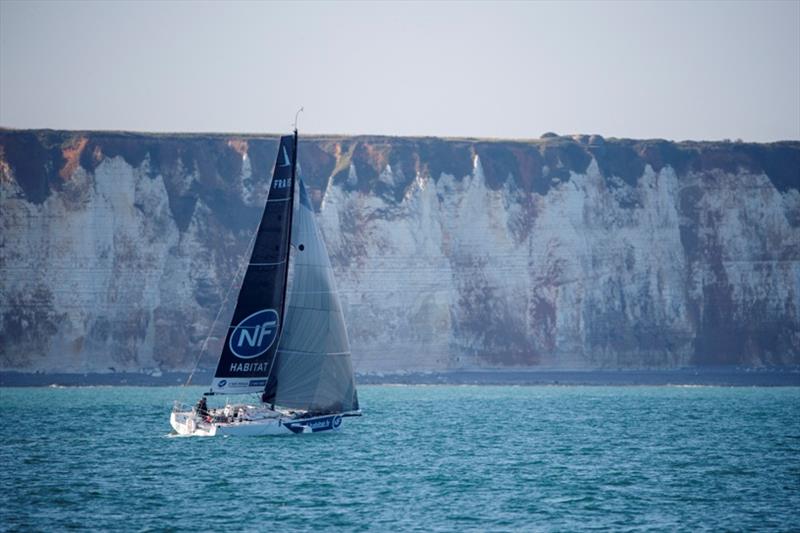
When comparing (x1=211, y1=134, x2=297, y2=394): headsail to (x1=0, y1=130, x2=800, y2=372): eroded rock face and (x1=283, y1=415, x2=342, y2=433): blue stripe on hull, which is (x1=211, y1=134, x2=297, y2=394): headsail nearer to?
(x1=283, y1=415, x2=342, y2=433): blue stripe on hull

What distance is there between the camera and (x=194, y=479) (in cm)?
3519

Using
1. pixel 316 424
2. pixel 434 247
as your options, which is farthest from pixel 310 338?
pixel 434 247

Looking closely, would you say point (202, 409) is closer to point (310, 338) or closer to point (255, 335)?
point (255, 335)

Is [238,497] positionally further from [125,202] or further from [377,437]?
[125,202]

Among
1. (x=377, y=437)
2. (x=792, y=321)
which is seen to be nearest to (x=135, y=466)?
(x=377, y=437)

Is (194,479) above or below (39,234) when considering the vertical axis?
below

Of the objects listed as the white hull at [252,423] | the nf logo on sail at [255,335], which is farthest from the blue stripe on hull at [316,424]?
the nf logo on sail at [255,335]

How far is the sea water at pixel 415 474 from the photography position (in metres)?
29.4

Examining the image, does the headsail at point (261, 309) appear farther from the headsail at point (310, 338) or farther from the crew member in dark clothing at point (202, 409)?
the crew member in dark clothing at point (202, 409)

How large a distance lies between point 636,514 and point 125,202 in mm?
69433

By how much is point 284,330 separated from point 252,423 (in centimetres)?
337

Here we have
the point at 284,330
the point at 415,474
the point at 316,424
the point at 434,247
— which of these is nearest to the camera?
the point at 415,474

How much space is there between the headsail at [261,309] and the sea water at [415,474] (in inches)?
93.2

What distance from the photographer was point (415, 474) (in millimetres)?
37125
